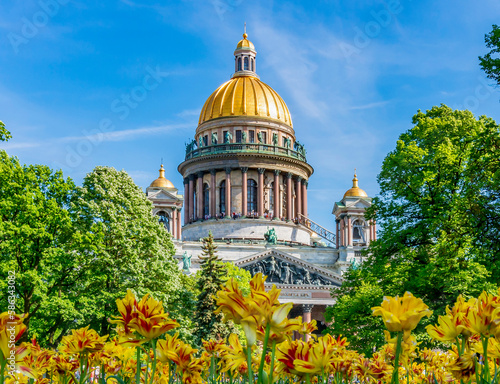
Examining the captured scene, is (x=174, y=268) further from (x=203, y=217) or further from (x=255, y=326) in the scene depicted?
(x=203, y=217)

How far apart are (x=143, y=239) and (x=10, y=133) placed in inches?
390

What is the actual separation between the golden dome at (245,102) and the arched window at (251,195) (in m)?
9.44

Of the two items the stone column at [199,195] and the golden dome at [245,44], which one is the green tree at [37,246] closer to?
the stone column at [199,195]

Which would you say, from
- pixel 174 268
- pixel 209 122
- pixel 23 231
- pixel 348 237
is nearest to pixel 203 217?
pixel 209 122

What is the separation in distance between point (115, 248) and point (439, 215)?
15.1m

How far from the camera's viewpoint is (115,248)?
31.4m

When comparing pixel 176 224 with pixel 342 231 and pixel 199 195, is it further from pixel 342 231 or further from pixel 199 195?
pixel 342 231

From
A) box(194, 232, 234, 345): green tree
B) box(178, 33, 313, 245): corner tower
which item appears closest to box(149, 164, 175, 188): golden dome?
box(178, 33, 313, 245): corner tower

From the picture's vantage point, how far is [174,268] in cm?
3434

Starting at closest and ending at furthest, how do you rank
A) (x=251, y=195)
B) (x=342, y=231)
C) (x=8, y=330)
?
(x=8, y=330) < (x=342, y=231) < (x=251, y=195)

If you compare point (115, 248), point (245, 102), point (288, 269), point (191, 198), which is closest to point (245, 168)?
point (191, 198)

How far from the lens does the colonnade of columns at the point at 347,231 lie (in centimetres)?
7794

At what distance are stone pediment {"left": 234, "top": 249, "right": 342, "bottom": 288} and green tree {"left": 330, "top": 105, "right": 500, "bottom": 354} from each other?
36482mm

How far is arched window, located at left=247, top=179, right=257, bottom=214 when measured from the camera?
286ft
